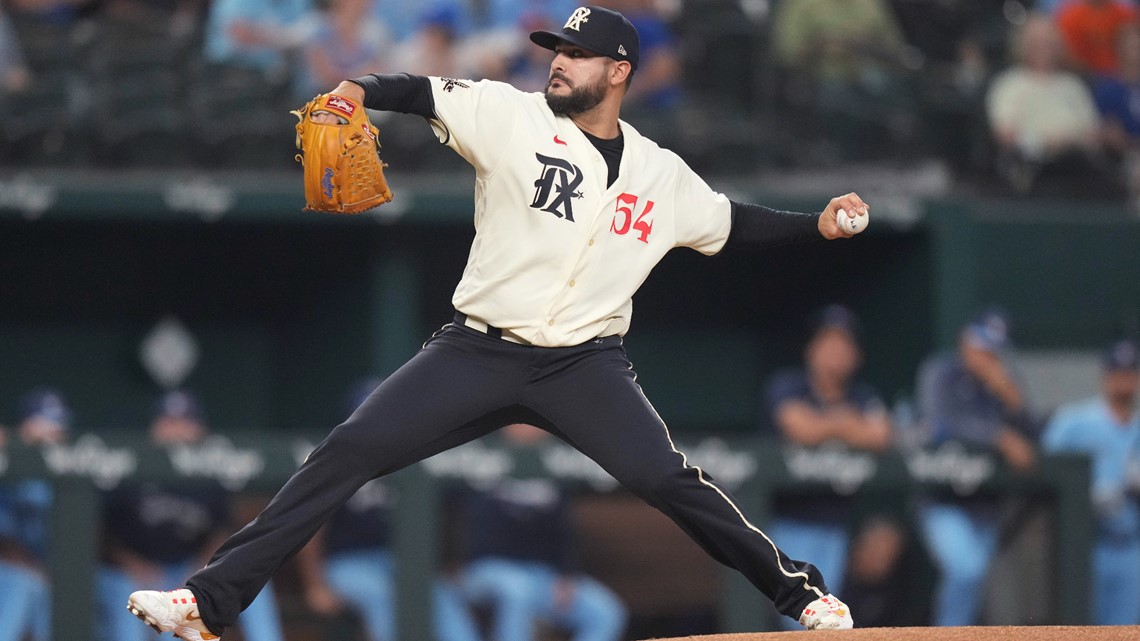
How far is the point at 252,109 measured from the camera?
7.67 meters

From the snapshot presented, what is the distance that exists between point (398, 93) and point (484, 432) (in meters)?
0.87

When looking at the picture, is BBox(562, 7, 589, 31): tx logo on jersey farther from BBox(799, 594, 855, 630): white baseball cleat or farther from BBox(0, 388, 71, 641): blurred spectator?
BBox(0, 388, 71, 641): blurred spectator

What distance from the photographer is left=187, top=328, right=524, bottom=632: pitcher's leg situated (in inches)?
152

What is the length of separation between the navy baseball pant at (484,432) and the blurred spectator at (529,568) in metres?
2.64

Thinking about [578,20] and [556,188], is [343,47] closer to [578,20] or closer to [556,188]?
[578,20]

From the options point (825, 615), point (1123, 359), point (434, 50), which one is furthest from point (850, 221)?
point (434, 50)

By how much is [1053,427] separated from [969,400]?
0.71m

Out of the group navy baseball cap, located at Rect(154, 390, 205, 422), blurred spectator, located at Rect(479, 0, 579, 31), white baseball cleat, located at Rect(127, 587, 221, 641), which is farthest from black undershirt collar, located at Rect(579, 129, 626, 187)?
blurred spectator, located at Rect(479, 0, 579, 31)

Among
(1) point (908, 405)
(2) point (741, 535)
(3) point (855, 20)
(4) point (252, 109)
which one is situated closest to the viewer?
(2) point (741, 535)

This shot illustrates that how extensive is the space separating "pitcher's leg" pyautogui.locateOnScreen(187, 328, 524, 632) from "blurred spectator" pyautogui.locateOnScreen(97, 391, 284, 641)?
8.51 feet

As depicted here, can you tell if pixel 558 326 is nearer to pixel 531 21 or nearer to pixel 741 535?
pixel 741 535

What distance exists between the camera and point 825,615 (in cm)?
414

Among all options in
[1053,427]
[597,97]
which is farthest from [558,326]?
[1053,427]

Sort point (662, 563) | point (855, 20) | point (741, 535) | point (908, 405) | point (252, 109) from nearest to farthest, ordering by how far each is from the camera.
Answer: point (741, 535) → point (662, 563) → point (252, 109) → point (908, 405) → point (855, 20)
